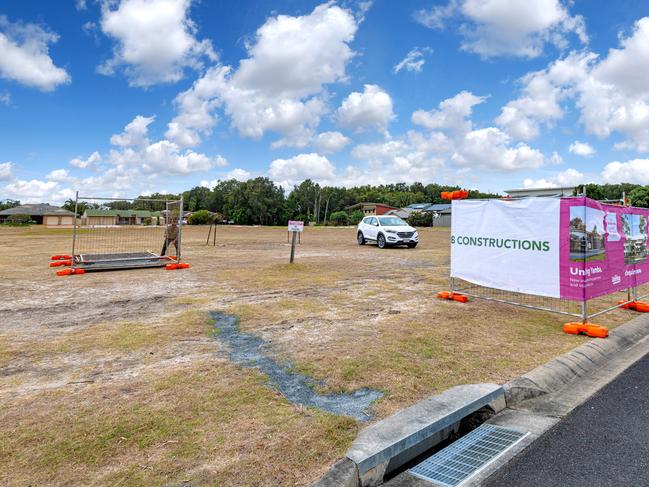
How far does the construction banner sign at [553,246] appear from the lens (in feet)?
17.7

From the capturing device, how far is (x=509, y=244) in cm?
625

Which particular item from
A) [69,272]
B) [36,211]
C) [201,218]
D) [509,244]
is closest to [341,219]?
[201,218]

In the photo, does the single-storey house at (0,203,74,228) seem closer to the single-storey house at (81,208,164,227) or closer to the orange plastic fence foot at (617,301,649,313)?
the single-storey house at (81,208,164,227)

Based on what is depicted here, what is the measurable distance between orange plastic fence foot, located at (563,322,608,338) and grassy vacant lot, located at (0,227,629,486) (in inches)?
6.4

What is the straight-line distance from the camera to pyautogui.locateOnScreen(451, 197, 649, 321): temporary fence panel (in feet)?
17.7

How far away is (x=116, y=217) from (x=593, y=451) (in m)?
15.3

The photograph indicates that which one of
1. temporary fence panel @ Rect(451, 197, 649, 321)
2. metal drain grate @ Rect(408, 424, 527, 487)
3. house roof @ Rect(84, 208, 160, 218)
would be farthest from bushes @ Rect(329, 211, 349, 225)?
metal drain grate @ Rect(408, 424, 527, 487)

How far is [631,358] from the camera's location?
448 centimetres

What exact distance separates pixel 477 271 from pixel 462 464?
4725mm

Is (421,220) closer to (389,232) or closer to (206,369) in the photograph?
(389,232)

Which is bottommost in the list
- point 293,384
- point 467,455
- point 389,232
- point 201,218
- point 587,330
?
point 467,455

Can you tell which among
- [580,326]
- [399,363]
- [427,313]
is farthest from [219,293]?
[580,326]

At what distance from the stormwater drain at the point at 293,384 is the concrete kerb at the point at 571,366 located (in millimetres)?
1347

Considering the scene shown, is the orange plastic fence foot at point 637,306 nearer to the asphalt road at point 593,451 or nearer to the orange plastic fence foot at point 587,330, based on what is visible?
the orange plastic fence foot at point 587,330
